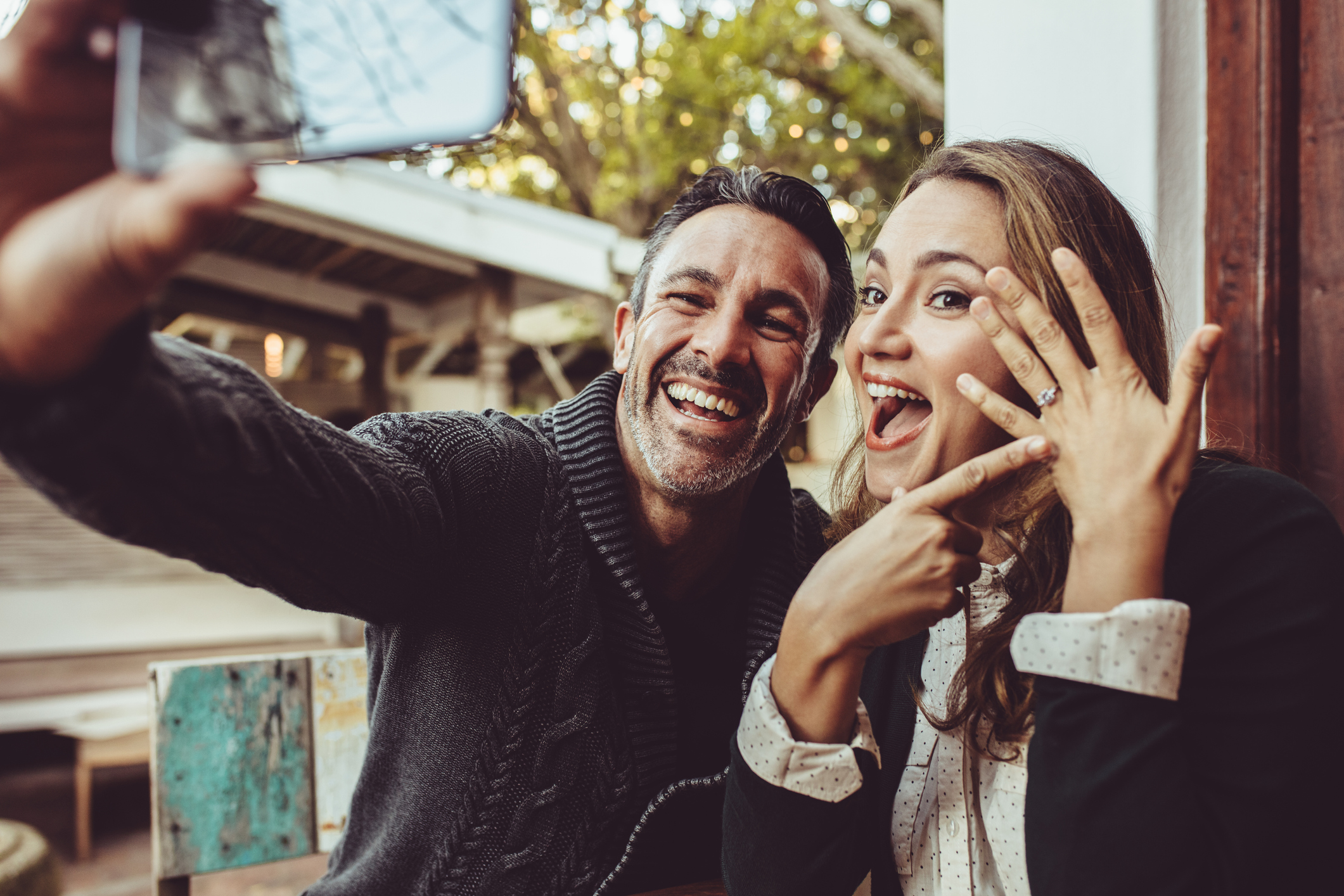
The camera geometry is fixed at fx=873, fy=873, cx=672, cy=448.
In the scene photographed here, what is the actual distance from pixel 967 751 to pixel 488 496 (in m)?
0.96

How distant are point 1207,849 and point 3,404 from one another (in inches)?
53.0

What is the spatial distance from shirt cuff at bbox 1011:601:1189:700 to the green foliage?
7.90 meters

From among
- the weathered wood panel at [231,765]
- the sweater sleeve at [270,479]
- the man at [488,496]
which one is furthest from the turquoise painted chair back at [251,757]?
the sweater sleeve at [270,479]

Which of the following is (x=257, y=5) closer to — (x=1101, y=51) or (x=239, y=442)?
(x=239, y=442)

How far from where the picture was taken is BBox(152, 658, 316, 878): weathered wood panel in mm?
1902

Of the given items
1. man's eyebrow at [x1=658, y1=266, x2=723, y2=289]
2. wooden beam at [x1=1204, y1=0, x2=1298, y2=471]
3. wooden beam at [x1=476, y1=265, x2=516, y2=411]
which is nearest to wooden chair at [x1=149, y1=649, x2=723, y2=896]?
man's eyebrow at [x1=658, y1=266, x2=723, y2=289]

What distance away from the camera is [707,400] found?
1.87 meters

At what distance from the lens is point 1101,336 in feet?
3.64

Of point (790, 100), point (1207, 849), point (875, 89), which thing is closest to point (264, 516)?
point (1207, 849)

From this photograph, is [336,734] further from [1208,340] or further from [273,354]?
[273,354]

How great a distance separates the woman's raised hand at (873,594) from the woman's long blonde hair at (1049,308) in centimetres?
25

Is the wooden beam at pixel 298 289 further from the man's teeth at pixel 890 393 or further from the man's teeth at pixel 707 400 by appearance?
the man's teeth at pixel 890 393

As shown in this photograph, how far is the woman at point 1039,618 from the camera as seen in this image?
1061mm

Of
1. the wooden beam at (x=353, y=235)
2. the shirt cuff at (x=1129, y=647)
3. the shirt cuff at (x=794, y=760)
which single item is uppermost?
the wooden beam at (x=353, y=235)
